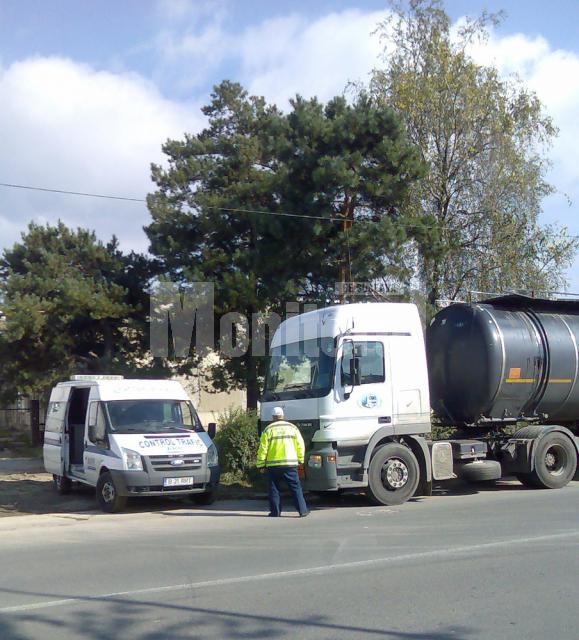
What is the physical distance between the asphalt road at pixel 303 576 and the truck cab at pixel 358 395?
2.43 feet

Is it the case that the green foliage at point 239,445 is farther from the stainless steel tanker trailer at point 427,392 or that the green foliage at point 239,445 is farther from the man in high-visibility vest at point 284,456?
the man in high-visibility vest at point 284,456

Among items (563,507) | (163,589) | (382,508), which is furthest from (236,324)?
(163,589)

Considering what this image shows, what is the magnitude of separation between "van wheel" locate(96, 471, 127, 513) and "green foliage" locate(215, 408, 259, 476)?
3409 millimetres

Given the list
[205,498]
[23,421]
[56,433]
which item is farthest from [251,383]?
[23,421]

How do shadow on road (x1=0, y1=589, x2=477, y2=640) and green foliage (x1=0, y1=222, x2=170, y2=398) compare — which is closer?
shadow on road (x1=0, y1=589, x2=477, y2=640)

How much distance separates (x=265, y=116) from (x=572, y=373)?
45.6 feet

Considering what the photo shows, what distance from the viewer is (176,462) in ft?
41.4

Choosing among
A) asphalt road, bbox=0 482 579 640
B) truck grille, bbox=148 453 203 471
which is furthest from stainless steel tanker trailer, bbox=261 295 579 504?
truck grille, bbox=148 453 203 471

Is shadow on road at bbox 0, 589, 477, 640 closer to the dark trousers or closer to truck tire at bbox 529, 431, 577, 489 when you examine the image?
the dark trousers

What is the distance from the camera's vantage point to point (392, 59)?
2428cm

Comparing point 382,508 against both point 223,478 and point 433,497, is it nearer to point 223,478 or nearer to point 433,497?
point 433,497

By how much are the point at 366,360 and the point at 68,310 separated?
1122 cm

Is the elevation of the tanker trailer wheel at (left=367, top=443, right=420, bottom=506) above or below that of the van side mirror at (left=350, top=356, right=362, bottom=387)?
below

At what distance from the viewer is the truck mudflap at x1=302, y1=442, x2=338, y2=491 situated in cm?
1163
